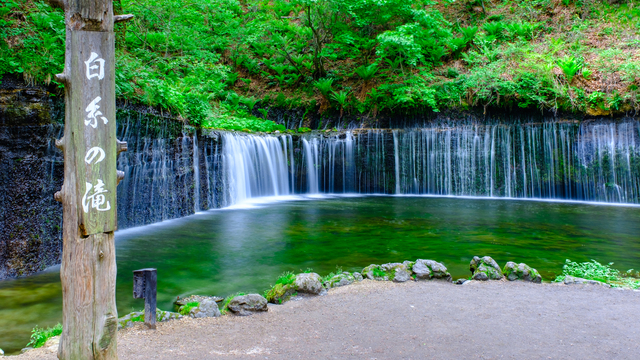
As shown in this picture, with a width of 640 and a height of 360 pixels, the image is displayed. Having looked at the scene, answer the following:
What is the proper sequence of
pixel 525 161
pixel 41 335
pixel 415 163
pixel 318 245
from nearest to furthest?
pixel 41 335 → pixel 318 245 → pixel 525 161 → pixel 415 163

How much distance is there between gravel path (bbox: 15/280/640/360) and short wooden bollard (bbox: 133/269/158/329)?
5.3 inches

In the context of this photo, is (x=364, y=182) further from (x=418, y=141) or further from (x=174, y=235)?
(x=174, y=235)

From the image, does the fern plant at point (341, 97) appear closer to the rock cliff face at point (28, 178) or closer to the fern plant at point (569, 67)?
the fern plant at point (569, 67)

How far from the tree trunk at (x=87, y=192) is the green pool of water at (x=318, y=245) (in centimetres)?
195

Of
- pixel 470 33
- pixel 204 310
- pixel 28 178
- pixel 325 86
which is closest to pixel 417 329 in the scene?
pixel 204 310

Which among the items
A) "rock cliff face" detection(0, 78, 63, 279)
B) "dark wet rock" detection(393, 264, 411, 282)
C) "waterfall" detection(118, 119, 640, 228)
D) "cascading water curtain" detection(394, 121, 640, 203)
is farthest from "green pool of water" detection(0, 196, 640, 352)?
"cascading water curtain" detection(394, 121, 640, 203)

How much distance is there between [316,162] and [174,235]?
33.7ft

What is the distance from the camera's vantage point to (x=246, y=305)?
4.43 m

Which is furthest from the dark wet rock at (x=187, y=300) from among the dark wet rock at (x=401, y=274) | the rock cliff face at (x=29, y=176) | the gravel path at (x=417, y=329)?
the rock cliff face at (x=29, y=176)

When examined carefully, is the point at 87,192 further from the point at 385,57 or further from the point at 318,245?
the point at 385,57

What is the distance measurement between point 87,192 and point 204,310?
2201mm

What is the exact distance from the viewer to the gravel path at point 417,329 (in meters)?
3.38

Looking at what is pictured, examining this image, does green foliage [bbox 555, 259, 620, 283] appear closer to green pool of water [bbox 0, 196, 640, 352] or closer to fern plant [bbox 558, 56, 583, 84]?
green pool of water [bbox 0, 196, 640, 352]

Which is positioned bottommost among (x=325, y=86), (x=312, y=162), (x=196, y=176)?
(x=196, y=176)
